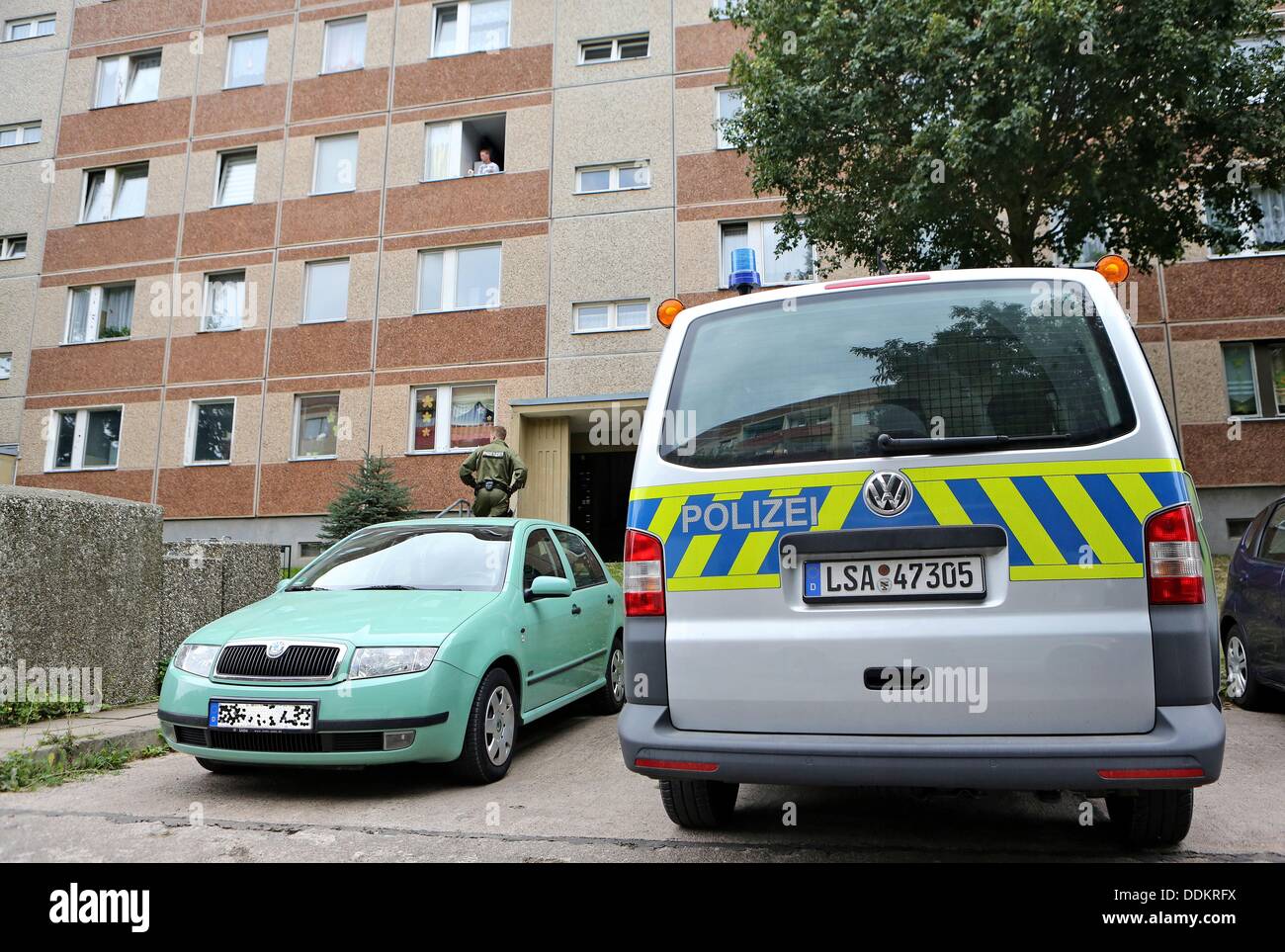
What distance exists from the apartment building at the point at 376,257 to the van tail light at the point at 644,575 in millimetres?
13541

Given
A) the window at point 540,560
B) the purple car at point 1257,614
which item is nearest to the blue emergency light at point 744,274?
the window at point 540,560

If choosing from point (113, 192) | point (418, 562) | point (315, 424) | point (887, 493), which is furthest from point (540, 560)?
point (113, 192)

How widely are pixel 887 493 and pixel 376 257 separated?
17.8 metres

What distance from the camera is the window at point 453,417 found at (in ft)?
58.7

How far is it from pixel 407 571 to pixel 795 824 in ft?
9.36

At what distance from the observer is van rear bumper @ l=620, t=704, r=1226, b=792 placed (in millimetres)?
2617

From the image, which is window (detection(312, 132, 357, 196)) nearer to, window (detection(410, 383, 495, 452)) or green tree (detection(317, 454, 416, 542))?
window (detection(410, 383, 495, 452))

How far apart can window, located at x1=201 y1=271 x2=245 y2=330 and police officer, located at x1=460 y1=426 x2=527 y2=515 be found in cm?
1108

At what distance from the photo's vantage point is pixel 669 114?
17.9m

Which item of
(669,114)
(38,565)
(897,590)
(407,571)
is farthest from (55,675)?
(669,114)

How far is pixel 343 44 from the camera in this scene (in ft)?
66.9

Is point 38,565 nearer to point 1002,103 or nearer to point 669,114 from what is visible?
point 1002,103

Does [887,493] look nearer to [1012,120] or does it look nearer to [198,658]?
[198,658]

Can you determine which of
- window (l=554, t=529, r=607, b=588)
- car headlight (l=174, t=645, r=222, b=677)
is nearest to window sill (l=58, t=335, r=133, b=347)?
window (l=554, t=529, r=607, b=588)
